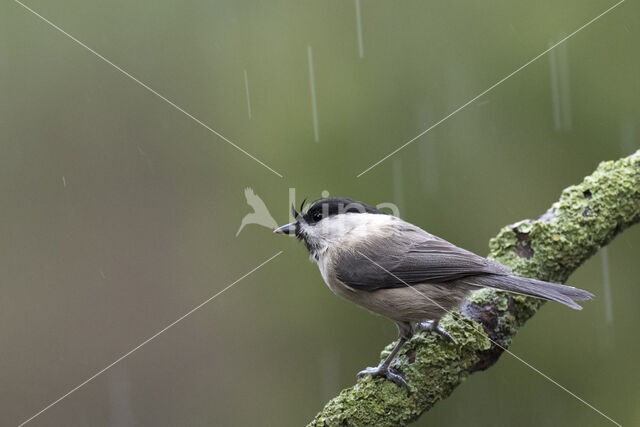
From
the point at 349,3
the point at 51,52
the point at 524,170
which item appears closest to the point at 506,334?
the point at 524,170

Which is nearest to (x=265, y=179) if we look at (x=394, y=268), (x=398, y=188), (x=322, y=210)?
(x=398, y=188)

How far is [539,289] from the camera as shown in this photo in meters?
2.48

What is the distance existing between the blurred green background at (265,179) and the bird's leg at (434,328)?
1.61m

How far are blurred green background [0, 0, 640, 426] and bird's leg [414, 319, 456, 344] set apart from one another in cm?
161

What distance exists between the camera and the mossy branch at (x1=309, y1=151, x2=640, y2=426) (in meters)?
2.47

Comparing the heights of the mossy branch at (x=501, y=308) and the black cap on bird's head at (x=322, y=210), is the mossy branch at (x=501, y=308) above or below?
below

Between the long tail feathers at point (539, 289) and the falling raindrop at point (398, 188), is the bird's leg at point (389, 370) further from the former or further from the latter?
the falling raindrop at point (398, 188)

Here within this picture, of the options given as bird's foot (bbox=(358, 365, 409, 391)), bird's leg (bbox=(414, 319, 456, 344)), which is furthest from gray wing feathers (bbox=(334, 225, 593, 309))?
bird's foot (bbox=(358, 365, 409, 391))

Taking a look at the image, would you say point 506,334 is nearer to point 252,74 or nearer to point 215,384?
point 215,384

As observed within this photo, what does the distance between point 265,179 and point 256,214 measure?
32 cm

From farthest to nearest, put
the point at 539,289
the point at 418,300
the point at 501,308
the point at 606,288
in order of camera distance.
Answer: the point at 606,288
the point at 501,308
the point at 418,300
the point at 539,289

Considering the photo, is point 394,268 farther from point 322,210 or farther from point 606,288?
point 606,288

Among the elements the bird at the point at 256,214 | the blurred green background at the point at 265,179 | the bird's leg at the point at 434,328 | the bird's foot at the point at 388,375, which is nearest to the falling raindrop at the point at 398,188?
the blurred green background at the point at 265,179

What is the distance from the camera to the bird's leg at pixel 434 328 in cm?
264
